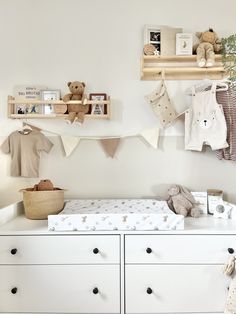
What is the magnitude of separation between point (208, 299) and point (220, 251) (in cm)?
26

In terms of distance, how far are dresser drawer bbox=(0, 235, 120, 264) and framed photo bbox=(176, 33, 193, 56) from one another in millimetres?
1418

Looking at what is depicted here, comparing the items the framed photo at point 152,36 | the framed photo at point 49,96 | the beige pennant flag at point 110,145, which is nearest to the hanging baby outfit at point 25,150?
the framed photo at point 49,96

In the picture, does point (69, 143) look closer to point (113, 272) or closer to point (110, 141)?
point (110, 141)

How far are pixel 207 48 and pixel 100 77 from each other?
794 mm

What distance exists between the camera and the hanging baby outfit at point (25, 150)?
2.32 meters

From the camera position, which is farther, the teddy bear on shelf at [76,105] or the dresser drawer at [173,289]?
the teddy bear on shelf at [76,105]

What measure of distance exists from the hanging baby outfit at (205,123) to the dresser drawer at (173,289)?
34.3 inches

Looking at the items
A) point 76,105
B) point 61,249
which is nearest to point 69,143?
point 76,105

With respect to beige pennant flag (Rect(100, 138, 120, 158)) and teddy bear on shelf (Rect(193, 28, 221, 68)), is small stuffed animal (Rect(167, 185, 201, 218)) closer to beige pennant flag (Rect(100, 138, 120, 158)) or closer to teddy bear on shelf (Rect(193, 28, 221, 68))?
beige pennant flag (Rect(100, 138, 120, 158))

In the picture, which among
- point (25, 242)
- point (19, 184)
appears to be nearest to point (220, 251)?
point (25, 242)

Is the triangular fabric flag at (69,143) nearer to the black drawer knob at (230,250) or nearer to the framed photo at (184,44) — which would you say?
the framed photo at (184,44)

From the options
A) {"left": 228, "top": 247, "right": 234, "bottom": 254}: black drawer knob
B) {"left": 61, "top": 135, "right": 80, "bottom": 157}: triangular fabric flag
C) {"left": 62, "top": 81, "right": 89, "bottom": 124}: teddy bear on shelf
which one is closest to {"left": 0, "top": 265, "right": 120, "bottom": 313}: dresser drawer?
{"left": 228, "top": 247, "right": 234, "bottom": 254}: black drawer knob

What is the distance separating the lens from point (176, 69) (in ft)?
7.60

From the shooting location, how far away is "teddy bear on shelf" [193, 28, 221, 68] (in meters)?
2.24
